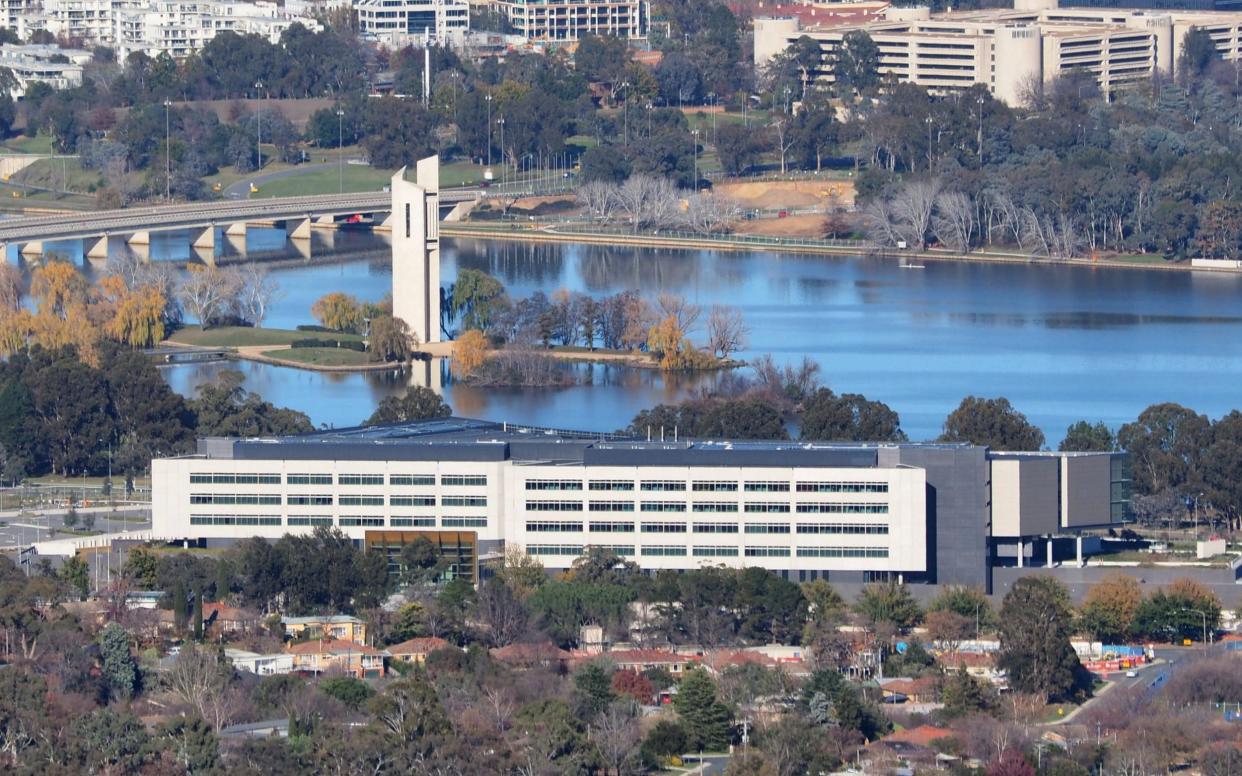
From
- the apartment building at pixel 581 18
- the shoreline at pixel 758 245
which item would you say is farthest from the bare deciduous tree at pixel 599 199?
the apartment building at pixel 581 18

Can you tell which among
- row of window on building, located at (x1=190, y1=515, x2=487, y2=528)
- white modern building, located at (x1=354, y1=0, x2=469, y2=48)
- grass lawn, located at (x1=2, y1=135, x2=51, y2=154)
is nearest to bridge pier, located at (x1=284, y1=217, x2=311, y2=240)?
grass lawn, located at (x1=2, y1=135, x2=51, y2=154)

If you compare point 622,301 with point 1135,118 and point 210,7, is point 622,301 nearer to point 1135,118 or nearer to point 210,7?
point 1135,118

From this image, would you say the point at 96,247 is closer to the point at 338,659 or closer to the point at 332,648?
the point at 332,648

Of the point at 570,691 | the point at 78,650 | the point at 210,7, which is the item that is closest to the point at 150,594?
the point at 78,650

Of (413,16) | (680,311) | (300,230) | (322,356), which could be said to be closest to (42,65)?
(413,16)

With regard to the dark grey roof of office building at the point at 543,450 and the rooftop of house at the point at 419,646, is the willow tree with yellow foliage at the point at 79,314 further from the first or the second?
the rooftop of house at the point at 419,646

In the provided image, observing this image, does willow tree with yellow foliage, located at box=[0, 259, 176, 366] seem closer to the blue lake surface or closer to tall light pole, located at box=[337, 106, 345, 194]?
the blue lake surface
